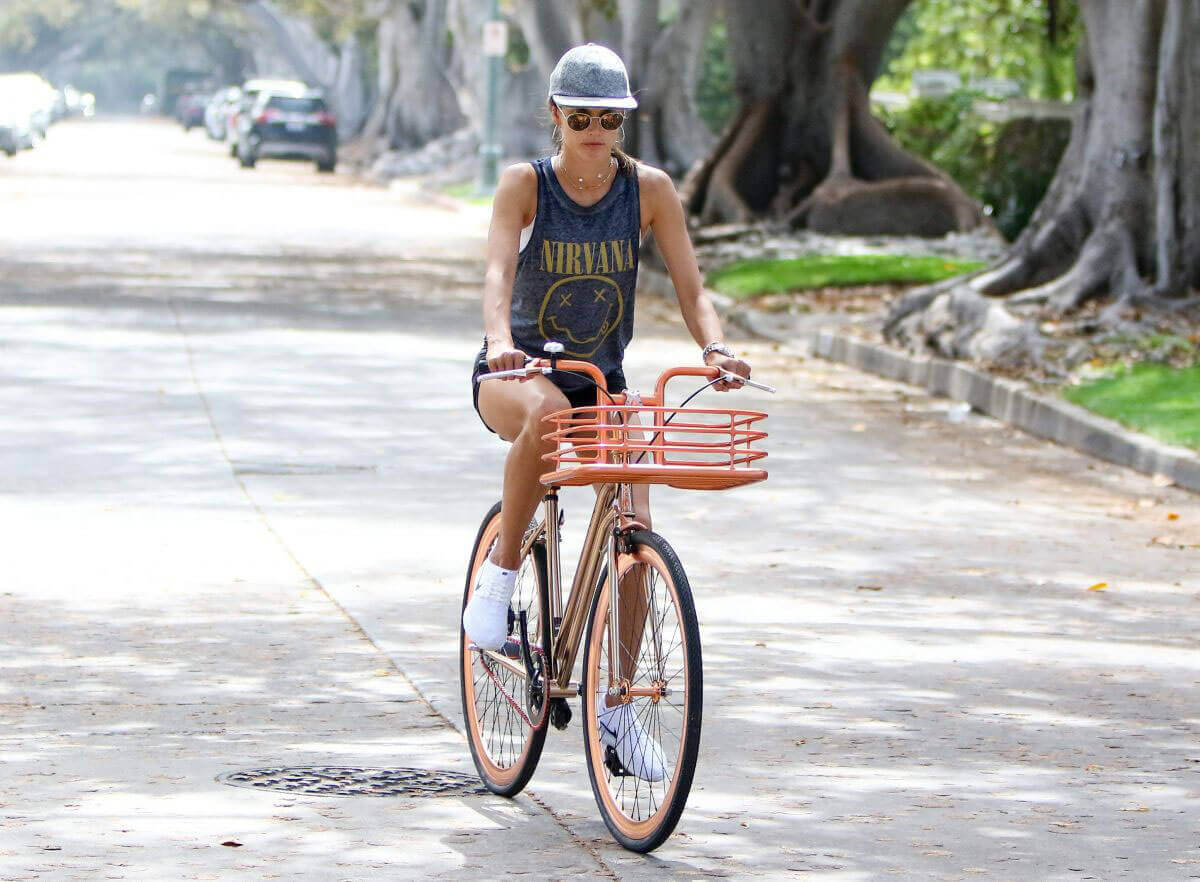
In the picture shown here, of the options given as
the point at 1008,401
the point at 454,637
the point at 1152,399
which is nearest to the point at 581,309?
the point at 454,637

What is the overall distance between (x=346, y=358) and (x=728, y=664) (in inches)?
373

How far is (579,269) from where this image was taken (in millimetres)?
5797

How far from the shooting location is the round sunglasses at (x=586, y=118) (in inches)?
224

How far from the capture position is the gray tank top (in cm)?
579

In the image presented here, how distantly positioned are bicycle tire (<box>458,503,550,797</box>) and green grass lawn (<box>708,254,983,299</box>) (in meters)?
16.5

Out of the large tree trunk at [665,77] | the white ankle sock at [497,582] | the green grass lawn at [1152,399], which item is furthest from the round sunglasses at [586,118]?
the large tree trunk at [665,77]

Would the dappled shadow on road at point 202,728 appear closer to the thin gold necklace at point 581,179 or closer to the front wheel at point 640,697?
the front wheel at point 640,697

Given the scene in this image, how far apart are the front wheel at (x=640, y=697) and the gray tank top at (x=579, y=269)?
628mm

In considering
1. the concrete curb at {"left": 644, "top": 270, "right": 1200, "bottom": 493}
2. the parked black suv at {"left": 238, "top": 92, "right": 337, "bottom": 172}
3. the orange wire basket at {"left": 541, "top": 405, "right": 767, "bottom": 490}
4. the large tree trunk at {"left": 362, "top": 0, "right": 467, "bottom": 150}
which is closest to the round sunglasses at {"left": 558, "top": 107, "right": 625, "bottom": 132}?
the orange wire basket at {"left": 541, "top": 405, "right": 767, "bottom": 490}

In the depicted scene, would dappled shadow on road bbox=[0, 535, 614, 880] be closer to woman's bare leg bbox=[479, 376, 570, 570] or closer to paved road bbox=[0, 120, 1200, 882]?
paved road bbox=[0, 120, 1200, 882]

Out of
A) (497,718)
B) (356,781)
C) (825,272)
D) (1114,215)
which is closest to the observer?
(356,781)

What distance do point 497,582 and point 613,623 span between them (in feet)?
Answer: 1.95

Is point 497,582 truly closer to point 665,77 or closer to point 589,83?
point 589,83

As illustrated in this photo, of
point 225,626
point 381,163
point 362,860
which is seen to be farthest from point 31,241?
point 381,163
